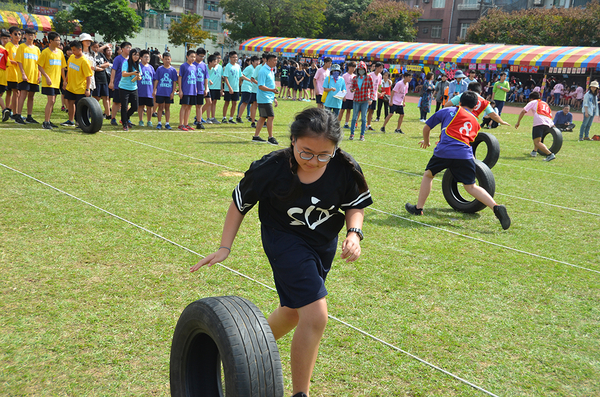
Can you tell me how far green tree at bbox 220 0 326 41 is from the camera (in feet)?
194

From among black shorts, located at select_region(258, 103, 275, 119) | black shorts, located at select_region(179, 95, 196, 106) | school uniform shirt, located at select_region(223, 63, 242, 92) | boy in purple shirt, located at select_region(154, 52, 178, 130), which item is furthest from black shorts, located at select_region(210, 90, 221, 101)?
black shorts, located at select_region(258, 103, 275, 119)

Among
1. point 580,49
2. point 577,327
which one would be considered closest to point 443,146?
point 577,327

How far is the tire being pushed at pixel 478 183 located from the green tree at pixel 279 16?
181 feet

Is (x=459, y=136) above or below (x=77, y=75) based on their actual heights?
below

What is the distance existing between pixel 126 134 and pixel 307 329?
10529 mm

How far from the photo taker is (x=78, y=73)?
1154 centimetres

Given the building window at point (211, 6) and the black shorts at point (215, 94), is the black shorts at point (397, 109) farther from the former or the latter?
the building window at point (211, 6)

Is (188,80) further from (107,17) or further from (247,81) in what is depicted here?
(107,17)

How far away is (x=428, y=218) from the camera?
23.5 ft

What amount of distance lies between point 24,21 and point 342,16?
3574 cm

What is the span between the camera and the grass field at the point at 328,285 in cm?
326

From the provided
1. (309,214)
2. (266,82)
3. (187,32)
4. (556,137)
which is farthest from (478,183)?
(187,32)

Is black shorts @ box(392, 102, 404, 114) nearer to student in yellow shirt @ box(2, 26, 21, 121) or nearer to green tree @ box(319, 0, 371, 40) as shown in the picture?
student in yellow shirt @ box(2, 26, 21, 121)

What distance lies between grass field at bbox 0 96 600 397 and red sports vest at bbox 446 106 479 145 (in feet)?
3.87
